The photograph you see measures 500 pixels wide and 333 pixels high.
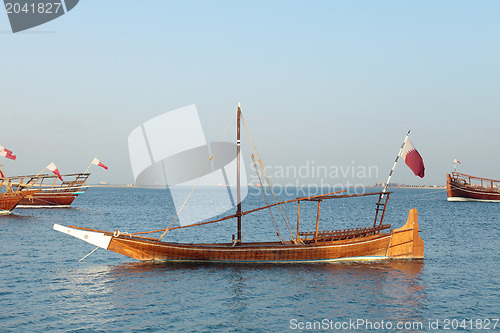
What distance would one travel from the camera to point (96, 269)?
31266 mm

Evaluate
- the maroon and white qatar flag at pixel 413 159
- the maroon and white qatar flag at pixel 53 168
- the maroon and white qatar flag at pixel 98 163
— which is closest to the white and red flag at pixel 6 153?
the maroon and white qatar flag at pixel 53 168

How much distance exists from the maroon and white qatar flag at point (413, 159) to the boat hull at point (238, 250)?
11.5 feet

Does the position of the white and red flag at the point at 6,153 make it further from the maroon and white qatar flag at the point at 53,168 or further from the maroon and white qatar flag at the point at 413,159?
the maroon and white qatar flag at the point at 413,159

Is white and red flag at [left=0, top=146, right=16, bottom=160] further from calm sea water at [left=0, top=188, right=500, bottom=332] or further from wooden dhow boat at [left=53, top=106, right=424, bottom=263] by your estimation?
wooden dhow boat at [left=53, top=106, right=424, bottom=263]

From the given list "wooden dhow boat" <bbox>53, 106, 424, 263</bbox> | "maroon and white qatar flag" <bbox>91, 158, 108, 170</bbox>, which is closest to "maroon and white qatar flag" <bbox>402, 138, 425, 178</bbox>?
"wooden dhow boat" <bbox>53, 106, 424, 263</bbox>

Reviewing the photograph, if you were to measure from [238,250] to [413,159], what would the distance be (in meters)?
14.1

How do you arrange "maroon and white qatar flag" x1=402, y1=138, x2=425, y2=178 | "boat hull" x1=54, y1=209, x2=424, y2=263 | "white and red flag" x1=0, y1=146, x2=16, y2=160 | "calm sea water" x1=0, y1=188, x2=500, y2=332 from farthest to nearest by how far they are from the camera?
"white and red flag" x1=0, y1=146, x2=16, y2=160
"maroon and white qatar flag" x1=402, y1=138, x2=425, y2=178
"boat hull" x1=54, y1=209, x2=424, y2=263
"calm sea water" x1=0, y1=188, x2=500, y2=332

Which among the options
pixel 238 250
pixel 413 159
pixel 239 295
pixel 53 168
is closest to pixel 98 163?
pixel 53 168

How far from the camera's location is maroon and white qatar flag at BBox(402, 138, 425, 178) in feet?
104

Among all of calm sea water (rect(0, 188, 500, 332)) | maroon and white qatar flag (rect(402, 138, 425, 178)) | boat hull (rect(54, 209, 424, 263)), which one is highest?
maroon and white qatar flag (rect(402, 138, 425, 178))

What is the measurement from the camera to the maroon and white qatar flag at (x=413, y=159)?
31.8 metres

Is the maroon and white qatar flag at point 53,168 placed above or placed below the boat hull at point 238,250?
above

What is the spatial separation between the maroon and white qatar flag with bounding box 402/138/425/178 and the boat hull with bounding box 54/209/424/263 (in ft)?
11.5

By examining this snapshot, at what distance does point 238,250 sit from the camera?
→ 31.2 metres
